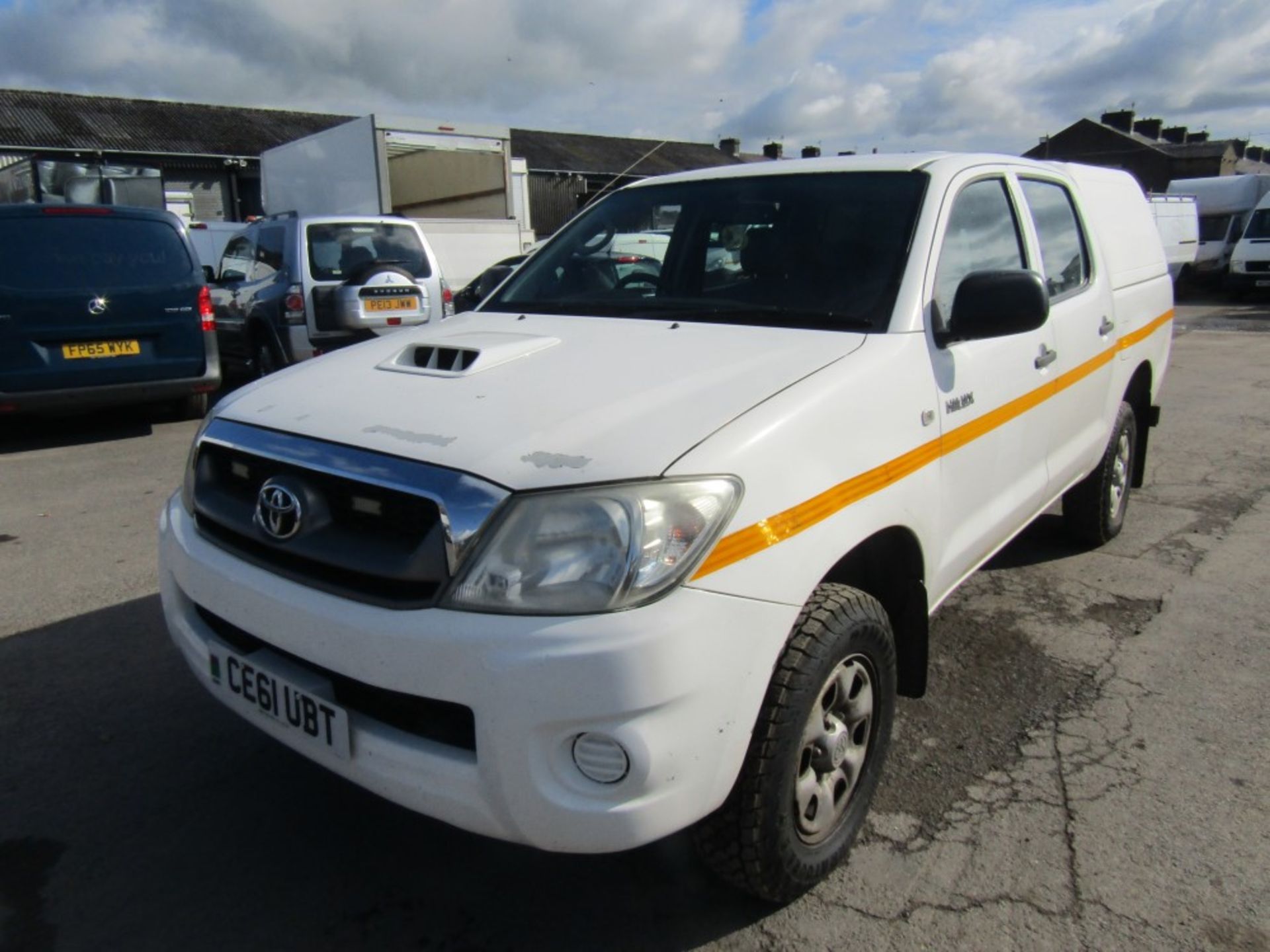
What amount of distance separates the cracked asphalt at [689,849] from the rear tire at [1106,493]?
1.50 ft

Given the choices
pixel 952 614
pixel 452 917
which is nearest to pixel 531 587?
pixel 452 917

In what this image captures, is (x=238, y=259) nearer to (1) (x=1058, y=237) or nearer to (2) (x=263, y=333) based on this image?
(2) (x=263, y=333)

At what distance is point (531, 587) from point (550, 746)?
0.30 m

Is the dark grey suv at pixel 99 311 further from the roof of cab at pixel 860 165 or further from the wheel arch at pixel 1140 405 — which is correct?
the wheel arch at pixel 1140 405

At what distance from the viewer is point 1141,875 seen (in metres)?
2.44

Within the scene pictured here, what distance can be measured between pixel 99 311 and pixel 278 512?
606 cm

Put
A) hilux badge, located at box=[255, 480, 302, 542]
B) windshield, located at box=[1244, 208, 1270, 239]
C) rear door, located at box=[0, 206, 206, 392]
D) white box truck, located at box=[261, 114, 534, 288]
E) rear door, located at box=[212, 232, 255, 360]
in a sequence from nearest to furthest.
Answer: hilux badge, located at box=[255, 480, 302, 542], rear door, located at box=[0, 206, 206, 392], rear door, located at box=[212, 232, 255, 360], white box truck, located at box=[261, 114, 534, 288], windshield, located at box=[1244, 208, 1270, 239]

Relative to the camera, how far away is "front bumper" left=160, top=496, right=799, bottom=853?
1.80 metres

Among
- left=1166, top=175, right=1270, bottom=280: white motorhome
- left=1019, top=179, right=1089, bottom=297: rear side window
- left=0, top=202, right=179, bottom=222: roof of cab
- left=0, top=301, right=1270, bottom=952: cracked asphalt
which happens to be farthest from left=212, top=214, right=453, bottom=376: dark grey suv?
left=1166, top=175, right=1270, bottom=280: white motorhome

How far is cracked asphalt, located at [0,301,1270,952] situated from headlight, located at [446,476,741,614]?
3.03 ft

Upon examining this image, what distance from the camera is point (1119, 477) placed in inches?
192

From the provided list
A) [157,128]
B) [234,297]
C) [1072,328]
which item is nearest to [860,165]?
[1072,328]

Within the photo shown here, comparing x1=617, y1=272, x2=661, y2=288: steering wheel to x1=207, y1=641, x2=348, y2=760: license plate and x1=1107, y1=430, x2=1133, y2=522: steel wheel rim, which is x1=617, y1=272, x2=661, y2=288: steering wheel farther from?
x1=1107, y1=430, x2=1133, y2=522: steel wheel rim

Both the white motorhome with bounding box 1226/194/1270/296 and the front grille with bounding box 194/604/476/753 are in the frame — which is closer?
→ the front grille with bounding box 194/604/476/753
